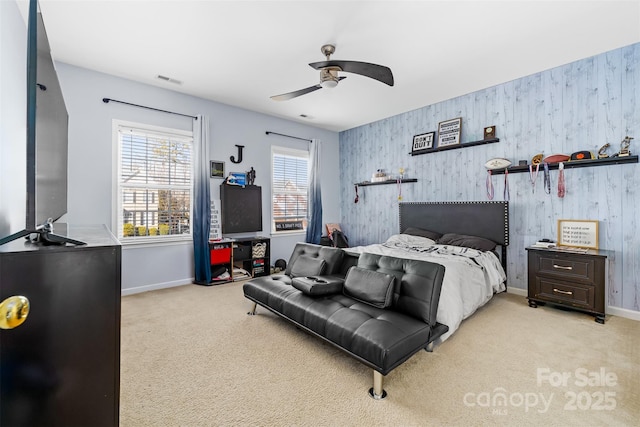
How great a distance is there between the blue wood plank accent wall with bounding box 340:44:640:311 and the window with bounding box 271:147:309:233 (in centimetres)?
179

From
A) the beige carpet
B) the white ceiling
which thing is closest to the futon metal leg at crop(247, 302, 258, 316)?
the beige carpet

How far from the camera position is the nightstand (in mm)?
2846

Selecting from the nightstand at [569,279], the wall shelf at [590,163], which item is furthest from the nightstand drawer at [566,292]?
the wall shelf at [590,163]

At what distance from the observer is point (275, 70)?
3.49m

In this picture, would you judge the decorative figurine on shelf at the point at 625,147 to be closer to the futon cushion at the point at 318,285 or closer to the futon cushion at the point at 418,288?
the futon cushion at the point at 418,288

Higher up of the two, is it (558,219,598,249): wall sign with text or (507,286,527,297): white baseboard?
(558,219,598,249): wall sign with text

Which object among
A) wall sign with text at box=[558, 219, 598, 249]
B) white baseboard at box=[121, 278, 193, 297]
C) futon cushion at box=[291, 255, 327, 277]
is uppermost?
wall sign with text at box=[558, 219, 598, 249]

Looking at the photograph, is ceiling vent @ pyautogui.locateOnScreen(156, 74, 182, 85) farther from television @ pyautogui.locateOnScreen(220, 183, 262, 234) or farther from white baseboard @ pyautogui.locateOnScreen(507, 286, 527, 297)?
white baseboard @ pyautogui.locateOnScreen(507, 286, 527, 297)

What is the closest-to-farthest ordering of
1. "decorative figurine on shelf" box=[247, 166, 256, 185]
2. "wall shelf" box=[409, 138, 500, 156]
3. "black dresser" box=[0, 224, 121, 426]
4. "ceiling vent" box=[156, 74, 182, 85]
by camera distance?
"black dresser" box=[0, 224, 121, 426], "ceiling vent" box=[156, 74, 182, 85], "wall shelf" box=[409, 138, 500, 156], "decorative figurine on shelf" box=[247, 166, 256, 185]

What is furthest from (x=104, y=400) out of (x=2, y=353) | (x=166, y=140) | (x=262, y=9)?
(x=166, y=140)

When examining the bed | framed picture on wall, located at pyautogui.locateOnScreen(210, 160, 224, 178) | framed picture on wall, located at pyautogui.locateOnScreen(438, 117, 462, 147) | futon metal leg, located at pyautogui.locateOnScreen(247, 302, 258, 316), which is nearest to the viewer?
the bed

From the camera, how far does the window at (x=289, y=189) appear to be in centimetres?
538

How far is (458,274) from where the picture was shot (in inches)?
107

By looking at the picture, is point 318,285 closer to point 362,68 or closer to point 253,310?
point 253,310
